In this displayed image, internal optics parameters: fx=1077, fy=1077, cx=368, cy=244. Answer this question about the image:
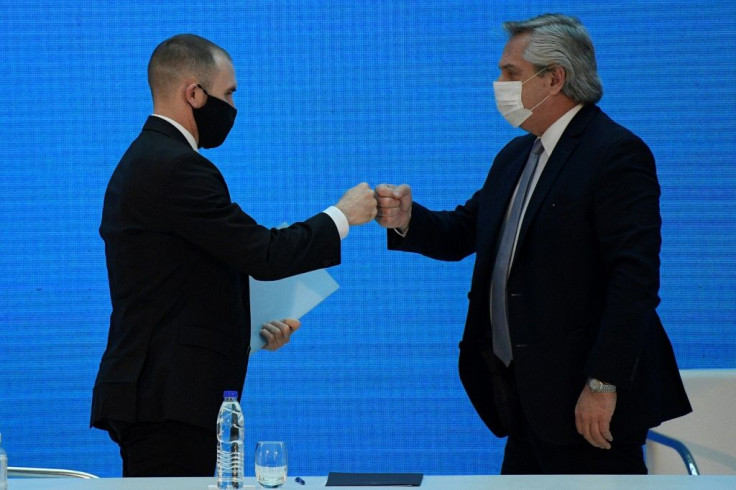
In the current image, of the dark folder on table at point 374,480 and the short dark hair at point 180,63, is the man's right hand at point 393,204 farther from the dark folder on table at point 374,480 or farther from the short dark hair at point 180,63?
the dark folder on table at point 374,480

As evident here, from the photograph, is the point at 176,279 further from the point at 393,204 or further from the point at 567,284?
the point at 567,284

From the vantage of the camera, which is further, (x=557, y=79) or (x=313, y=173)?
(x=313, y=173)

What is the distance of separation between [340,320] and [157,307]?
1662mm

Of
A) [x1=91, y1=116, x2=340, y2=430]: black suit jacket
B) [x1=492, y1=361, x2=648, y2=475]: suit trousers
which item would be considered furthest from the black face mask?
[x1=492, y1=361, x2=648, y2=475]: suit trousers

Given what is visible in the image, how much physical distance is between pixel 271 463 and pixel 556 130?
142cm

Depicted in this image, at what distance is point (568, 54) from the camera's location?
10.7 feet

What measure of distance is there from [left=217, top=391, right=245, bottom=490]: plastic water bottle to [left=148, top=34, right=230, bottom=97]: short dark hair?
3.61ft

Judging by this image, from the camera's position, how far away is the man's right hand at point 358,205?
3357mm

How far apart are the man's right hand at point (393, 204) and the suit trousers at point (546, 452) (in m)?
0.61

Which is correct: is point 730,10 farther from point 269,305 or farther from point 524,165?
point 269,305

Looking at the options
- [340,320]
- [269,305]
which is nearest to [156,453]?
[269,305]

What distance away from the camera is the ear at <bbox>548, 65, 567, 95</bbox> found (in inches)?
128

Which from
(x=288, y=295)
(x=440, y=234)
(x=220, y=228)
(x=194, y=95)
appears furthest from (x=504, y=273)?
(x=194, y=95)

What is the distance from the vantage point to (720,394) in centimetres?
357
